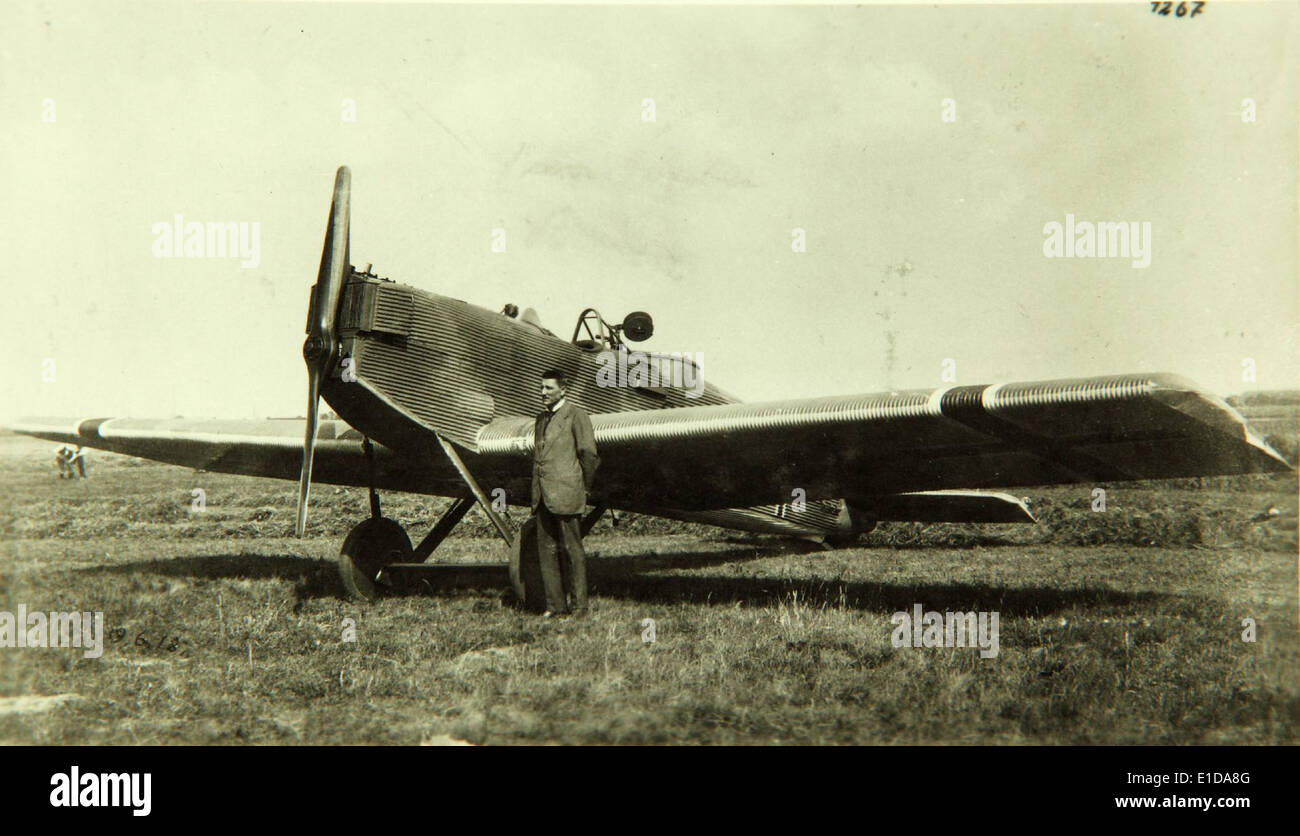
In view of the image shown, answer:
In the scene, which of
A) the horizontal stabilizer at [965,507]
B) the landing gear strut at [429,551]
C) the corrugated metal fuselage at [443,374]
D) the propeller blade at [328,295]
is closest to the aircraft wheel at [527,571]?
the landing gear strut at [429,551]

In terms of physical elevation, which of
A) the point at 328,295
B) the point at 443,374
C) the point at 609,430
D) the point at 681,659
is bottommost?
the point at 681,659

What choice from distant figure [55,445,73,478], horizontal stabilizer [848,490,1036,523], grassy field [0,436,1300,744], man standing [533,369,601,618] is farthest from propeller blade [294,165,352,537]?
distant figure [55,445,73,478]

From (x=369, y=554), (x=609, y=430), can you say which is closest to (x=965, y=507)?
(x=609, y=430)

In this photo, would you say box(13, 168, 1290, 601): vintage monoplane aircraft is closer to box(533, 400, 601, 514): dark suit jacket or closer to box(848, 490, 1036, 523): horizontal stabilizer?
box(533, 400, 601, 514): dark suit jacket

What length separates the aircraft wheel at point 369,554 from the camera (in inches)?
248

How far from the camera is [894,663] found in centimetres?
409

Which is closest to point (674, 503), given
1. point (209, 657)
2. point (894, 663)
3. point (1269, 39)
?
point (894, 663)

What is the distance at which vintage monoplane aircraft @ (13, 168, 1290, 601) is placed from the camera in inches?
171

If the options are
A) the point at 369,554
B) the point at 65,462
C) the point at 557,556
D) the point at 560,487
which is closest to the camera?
the point at 560,487

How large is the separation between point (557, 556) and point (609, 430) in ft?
3.03

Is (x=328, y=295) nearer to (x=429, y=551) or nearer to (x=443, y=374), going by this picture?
(x=443, y=374)

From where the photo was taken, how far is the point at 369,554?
6504 mm

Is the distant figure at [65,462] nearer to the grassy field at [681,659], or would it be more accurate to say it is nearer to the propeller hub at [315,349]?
the grassy field at [681,659]

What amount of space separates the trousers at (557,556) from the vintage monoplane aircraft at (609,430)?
0.77 ft
